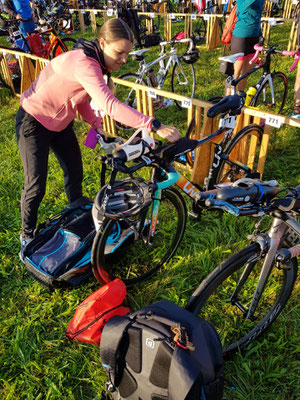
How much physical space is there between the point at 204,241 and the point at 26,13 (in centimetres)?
923

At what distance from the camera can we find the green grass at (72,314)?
2.20 m

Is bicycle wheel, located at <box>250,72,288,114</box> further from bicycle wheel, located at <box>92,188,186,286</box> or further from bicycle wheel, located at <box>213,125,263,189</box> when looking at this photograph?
bicycle wheel, located at <box>92,188,186,286</box>

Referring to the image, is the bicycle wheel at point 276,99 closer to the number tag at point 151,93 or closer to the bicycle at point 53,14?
the number tag at point 151,93

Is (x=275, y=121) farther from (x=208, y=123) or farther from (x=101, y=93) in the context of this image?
(x=101, y=93)

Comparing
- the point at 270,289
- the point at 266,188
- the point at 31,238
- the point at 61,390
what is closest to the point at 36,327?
the point at 61,390

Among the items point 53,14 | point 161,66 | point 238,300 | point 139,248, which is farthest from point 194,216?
point 53,14

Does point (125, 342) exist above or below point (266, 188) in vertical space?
below

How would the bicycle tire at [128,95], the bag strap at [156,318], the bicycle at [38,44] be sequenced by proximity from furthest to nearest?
the bicycle at [38,44], the bicycle tire at [128,95], the bag strap at [156,318]

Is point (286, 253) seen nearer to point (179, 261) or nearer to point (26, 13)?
point (179, 261)

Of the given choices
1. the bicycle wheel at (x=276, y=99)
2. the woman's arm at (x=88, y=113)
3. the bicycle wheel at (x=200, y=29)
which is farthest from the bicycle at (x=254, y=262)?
the bicycle wheel at (x=200, y=29)

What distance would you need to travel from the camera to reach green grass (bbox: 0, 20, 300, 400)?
7.21 feet

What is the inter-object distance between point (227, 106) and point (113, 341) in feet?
7.58

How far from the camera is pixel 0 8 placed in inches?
626

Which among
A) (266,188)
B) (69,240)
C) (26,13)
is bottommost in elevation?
(69,240)
